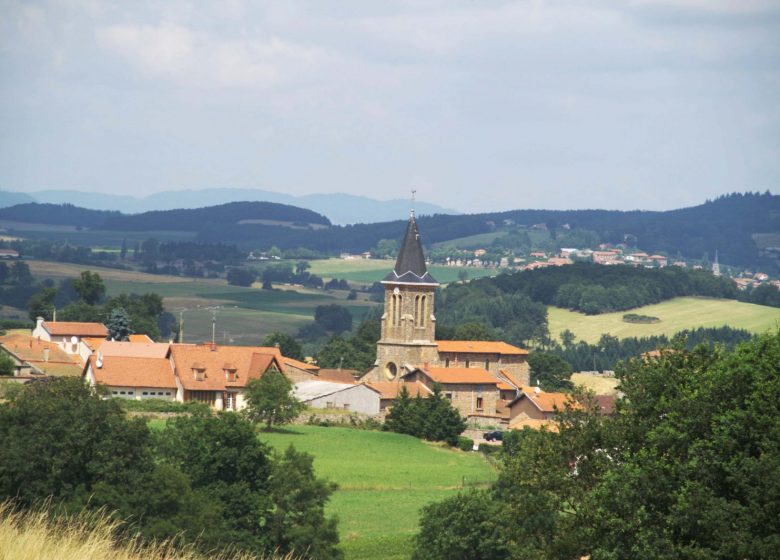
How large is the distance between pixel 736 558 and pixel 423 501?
97.1ft

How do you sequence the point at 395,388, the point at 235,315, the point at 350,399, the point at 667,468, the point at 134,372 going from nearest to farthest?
the point at 667,468, the point at 134,372, the point at 350,399, the point at 395,388, the point at 235,315

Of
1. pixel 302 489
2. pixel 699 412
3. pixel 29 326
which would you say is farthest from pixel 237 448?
pixel 29 326

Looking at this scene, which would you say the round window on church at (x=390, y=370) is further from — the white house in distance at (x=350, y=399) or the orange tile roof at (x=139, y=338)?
the orange tile roof at (x=139, y=338)

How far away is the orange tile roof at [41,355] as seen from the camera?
71.9m

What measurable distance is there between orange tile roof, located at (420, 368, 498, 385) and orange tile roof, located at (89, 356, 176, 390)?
14.1m

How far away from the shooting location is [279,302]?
199 meters

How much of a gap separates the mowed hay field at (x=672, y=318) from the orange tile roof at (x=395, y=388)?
2874 inches

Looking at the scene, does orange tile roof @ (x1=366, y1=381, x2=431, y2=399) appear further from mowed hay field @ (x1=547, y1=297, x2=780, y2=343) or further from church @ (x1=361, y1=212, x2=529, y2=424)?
mowed hay field @ (x1=547, y1=297, x2=780, y2=343)

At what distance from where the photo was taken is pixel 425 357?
270 ft

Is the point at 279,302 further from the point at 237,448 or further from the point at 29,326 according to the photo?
the point at 237,448

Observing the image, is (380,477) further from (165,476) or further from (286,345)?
(286,345)

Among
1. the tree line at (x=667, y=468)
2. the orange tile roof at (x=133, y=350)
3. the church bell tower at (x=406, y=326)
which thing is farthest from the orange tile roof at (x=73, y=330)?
the tree line at (x=667, y=468)

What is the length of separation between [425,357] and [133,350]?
1539cm

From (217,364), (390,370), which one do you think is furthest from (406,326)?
(217,364)
